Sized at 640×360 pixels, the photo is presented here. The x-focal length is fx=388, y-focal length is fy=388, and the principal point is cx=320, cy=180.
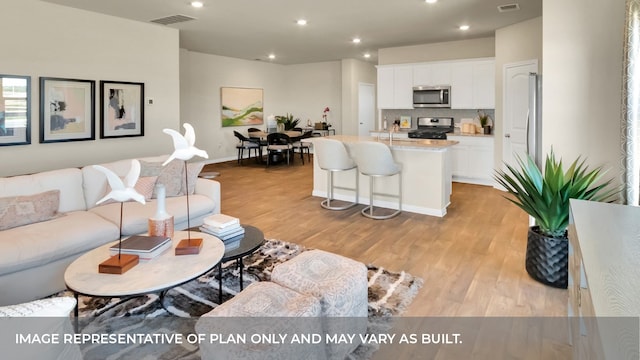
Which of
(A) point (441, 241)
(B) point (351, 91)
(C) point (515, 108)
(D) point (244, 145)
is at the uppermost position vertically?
(B) point (351, 91)

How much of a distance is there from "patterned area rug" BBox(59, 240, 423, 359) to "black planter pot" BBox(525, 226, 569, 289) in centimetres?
93

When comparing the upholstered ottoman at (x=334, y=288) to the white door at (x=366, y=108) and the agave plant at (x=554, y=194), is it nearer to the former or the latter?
the agave plant at (x=554, y=194)

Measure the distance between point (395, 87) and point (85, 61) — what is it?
18.2ft

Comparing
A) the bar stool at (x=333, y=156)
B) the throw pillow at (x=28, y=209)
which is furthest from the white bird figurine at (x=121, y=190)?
the bar stool at (x=333, y=156)

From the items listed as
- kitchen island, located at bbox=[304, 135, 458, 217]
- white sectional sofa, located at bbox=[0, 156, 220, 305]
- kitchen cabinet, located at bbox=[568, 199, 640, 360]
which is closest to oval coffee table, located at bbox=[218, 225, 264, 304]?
white sectional sofa, located at bbox=[0, 156, 220, 305]

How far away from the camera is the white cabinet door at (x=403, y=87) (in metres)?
7.93

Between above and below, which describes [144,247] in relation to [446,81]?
below

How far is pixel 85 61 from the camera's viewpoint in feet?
17.0

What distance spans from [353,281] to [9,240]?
245cm

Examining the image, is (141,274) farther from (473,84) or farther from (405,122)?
(405,122)

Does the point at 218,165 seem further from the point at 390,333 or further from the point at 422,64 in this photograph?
the point at 390,333

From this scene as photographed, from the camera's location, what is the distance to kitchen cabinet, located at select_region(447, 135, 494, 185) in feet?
22.7

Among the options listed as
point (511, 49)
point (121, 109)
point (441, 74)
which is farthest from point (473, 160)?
point (121, 109)

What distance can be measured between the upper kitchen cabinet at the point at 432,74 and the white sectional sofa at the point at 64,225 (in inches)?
202
